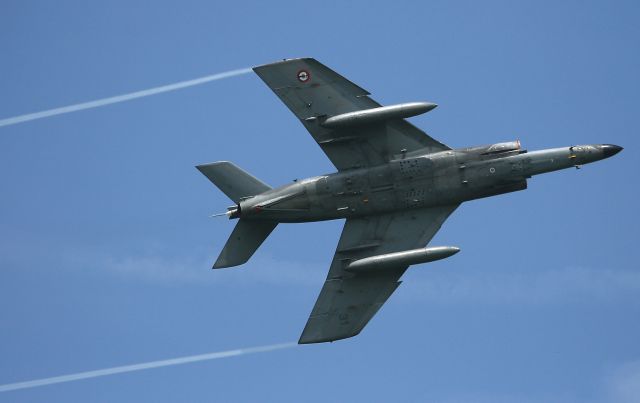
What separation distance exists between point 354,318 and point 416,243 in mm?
2979

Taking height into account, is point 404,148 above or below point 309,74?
below

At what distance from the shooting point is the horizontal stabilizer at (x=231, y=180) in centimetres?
3111

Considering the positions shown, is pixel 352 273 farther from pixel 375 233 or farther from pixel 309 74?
pixel 309 74

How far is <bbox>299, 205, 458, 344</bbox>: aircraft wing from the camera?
31.4 m

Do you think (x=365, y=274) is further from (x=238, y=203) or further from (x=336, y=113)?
(x=336, y=113)

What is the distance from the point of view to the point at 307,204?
Answer: 1212 inches

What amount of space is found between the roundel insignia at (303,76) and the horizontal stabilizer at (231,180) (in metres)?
3.37

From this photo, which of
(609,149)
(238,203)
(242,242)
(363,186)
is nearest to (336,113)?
(363,186)

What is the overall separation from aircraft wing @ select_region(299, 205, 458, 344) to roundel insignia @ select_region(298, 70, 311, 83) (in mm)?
4543

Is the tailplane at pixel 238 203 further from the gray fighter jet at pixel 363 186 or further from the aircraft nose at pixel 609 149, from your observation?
the aircraft nose at pixel 609 149

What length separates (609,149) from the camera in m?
31.5

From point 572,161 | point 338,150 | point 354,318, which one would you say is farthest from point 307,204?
point 572,161

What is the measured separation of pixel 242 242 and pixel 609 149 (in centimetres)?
1158

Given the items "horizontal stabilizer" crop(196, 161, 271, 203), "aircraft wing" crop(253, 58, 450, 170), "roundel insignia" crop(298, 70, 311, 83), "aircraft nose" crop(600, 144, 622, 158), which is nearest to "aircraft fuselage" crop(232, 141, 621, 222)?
"horizontal stabilizer" crop(196, 161, 271, 203)
